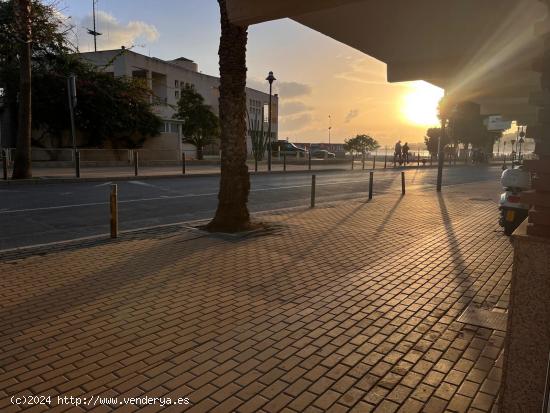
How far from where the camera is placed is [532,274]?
2309mm

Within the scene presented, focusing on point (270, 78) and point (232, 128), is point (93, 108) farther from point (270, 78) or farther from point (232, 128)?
point (232, 128)

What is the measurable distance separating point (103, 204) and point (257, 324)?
29.8 ft

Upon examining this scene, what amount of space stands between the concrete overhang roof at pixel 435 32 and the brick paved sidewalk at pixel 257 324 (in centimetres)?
349

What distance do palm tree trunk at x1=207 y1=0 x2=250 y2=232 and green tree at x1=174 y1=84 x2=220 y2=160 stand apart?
85.7ft

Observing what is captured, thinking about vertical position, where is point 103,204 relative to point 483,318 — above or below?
above

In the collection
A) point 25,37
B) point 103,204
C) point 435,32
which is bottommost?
point 103,204

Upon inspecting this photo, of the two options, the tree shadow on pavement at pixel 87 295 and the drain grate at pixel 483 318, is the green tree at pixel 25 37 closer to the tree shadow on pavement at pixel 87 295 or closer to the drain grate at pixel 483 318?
the tree shadow on pavement at pixel 87 295

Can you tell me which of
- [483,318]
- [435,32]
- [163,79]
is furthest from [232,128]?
[163,79]

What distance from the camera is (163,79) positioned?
44.7 m

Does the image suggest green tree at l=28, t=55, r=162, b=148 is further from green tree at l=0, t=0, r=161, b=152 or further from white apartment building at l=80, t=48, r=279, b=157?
white apartment building at l=80, t=48, r=279, b=157

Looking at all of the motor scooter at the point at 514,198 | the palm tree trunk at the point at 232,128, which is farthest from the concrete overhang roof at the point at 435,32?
the motor scooter at the point at 514,198

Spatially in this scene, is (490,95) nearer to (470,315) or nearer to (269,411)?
(470,315)

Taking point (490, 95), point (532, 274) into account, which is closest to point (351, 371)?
point (532, 274)

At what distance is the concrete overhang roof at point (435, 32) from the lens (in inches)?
253
